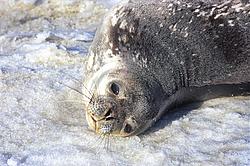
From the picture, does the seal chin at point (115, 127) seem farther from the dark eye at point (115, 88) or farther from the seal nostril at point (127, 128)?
the dark eye at point (115, 88)

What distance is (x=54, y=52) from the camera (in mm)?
4055

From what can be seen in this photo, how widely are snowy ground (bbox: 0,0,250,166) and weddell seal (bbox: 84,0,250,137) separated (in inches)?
5.1

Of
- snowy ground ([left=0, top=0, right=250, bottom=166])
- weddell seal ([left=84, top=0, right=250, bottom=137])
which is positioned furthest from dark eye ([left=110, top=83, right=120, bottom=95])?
snowy ground ([left=0, top=0, right=250, bottom=166])

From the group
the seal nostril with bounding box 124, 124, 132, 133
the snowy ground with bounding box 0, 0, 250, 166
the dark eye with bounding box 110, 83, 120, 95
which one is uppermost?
the dark eye with bounding box 110, 83, 120, 95

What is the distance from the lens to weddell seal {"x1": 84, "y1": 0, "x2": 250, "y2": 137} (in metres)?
3.29

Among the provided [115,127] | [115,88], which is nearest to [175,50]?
[115,88]

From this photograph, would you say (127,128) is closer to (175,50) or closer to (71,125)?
(71,125)

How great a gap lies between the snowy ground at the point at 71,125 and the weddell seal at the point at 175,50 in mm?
129

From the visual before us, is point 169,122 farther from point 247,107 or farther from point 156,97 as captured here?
point 247,107

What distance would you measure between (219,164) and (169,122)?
49 cm

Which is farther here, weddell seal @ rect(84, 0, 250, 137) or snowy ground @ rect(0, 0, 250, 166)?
weddell seal @ rect(84, 0, 250, 137)

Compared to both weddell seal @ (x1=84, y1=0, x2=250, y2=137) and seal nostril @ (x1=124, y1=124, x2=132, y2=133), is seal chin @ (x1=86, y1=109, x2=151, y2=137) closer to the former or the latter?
seal nostril @ (x1=124, y1=124, x2=132, y2=133)

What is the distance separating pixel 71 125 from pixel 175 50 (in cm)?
65

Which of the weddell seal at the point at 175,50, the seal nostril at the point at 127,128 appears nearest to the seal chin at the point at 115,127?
the seal nostril at the point at 127,128
